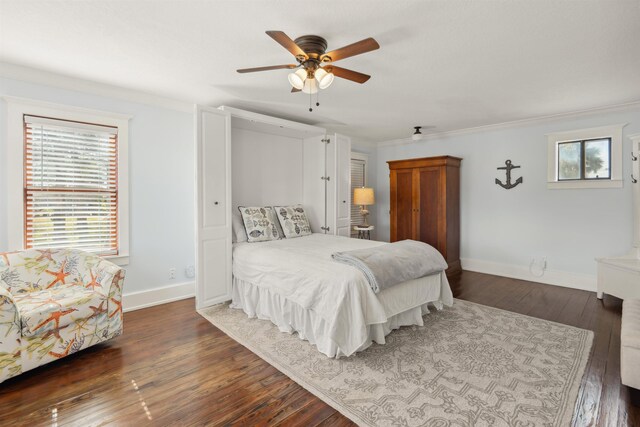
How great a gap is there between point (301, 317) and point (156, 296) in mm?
1957

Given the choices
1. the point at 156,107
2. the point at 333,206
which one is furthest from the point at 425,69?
the point at 156,107

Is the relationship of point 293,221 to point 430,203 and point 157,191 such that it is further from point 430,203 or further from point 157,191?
point 430,203

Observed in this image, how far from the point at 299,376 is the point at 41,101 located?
3414 millimetres

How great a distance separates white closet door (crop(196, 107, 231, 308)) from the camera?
3.46 meters

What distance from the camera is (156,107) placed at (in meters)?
3.65

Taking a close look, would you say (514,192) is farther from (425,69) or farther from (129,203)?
(129,203)

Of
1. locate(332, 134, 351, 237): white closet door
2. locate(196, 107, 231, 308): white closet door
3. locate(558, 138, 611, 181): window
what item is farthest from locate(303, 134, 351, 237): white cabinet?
locate(558, 138, 611, 181): window

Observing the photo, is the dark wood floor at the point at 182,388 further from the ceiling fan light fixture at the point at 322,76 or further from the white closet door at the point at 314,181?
the white closet door at the point at 314,181

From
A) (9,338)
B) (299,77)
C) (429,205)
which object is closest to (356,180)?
(429,205)

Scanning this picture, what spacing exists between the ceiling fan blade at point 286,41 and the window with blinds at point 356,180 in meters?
4.11

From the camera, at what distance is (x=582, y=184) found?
13.9 ft

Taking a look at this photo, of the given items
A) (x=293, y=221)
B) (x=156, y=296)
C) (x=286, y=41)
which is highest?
(x=286, y=41)

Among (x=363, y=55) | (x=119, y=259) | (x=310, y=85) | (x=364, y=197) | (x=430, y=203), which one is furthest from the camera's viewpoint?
(x=364, y=197)

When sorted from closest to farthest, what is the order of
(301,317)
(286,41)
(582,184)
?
(286,41) → (301,317) → (582,184)
